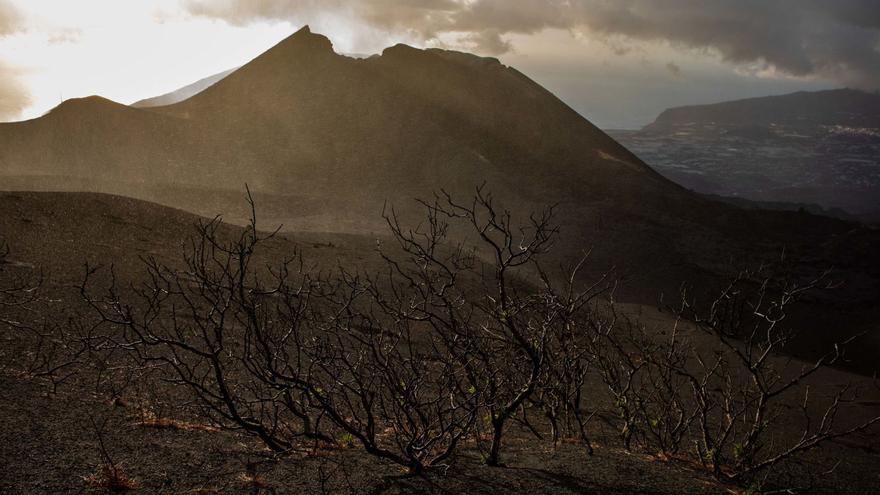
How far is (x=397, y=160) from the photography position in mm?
51469

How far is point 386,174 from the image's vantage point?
162 feet

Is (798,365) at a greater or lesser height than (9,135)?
lesser

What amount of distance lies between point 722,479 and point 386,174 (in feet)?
144

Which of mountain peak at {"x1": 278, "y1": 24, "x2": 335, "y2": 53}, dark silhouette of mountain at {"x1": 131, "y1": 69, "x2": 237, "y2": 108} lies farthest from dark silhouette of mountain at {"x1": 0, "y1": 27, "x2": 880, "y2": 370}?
dark silhouette of mountain at {"x1": 131, "y1": 69, "x2": 237, "y2": 108}

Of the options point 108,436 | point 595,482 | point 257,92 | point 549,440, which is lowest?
point 549,440

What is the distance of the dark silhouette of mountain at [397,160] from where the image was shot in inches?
1484

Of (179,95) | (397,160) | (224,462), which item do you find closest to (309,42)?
(397,160)

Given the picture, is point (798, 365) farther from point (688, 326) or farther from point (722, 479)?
point (722, 479)

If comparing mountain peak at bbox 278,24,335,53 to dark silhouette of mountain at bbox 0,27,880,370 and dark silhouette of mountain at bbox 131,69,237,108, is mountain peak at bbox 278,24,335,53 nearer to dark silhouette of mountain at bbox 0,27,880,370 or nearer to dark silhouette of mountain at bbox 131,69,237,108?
dark silhouette of mountain at bbox 0,27,880,370

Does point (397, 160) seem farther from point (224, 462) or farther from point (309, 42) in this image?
point (224, 462)

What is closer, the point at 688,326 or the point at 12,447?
the point at 12,447

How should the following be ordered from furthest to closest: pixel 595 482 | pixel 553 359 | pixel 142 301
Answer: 1. pixel 142 301
2. pixel 553 359
3. pixel 595 482

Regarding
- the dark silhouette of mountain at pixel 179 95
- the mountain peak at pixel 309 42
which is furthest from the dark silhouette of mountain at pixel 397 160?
the dark silhouette of mountain at pixel 179 95

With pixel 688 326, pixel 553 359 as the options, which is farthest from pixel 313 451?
pixel 688 326
